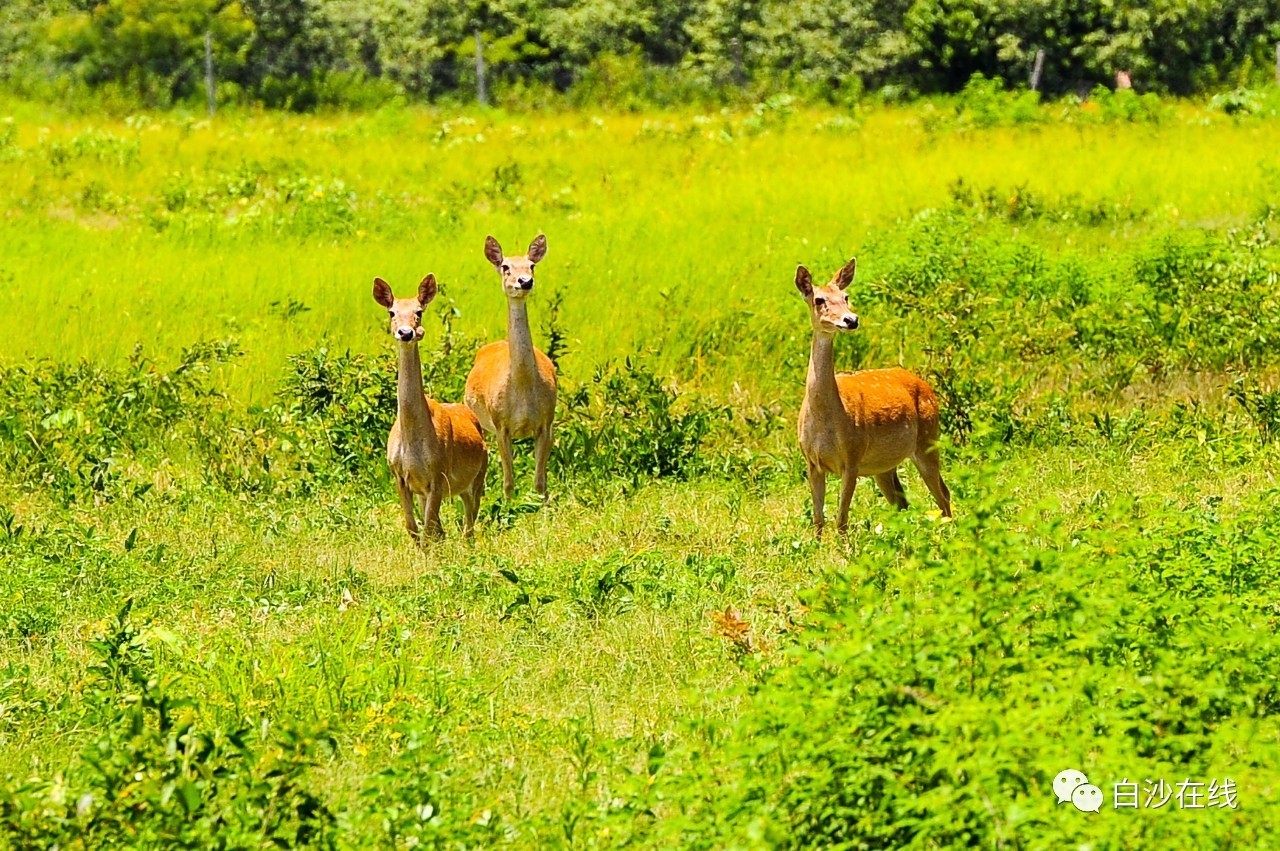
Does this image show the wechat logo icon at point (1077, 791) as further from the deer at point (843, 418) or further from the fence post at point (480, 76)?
the fence post at point (480, 76)

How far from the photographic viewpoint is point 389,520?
412 inches

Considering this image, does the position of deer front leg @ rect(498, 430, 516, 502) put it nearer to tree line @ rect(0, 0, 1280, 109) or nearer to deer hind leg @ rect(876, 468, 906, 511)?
deer hind leg @ rect(876, 468, 906, 511)

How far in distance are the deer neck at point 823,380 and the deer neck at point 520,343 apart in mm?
2615

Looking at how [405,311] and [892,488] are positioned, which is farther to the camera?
[892,488]

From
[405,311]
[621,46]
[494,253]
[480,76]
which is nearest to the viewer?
[405,311]

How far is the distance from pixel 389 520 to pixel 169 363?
3.58m

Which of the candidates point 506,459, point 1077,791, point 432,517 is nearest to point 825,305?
point 432,517

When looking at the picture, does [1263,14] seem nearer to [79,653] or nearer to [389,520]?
[389,520]

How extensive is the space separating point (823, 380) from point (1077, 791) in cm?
494

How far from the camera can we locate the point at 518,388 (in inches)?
462

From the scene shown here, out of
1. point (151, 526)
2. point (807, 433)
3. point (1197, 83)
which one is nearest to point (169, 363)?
point (151, 526)

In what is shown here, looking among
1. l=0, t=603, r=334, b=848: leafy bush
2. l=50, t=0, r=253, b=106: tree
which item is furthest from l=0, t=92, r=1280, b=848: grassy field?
l=50, t=0, r=253, b=106: tree

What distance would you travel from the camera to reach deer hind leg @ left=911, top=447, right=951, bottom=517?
34.0 ft

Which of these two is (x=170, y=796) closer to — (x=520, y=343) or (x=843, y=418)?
(x=843, y=418)
